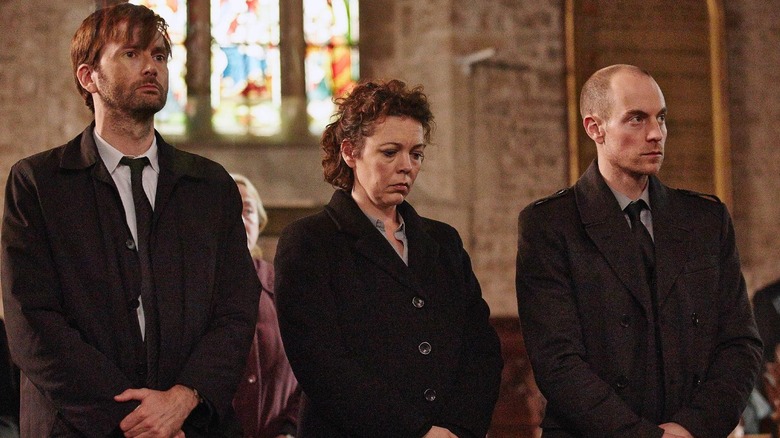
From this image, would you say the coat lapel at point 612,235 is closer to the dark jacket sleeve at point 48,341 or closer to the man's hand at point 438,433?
the man's hand at point 438,433

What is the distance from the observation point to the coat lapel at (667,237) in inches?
117

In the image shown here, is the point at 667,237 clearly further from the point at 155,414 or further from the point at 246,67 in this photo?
the point at 246,67

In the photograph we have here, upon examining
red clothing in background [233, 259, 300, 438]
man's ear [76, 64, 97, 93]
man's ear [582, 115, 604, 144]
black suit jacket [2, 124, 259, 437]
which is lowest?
red clothing in background [233, 259, 300, 438]

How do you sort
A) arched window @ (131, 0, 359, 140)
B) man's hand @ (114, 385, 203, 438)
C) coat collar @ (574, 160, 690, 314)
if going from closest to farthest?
man's hand @ (114, 385, 203, 438) < coat collar @ (574, 160, 690, 314) < arched window @ (131, 0, 359, 140)

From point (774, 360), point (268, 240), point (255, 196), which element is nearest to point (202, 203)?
point (255, 196)

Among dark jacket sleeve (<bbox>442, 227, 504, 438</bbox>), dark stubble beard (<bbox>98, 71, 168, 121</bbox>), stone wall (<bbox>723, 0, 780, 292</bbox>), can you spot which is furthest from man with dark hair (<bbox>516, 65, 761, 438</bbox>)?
stone wall (<bbox>723, 0, 780, 292</bbox>)

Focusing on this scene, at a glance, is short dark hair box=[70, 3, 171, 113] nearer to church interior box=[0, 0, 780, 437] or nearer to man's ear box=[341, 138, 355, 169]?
man's ear box=[341, 138, 355, 169]

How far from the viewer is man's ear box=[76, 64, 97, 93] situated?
2.82 metres

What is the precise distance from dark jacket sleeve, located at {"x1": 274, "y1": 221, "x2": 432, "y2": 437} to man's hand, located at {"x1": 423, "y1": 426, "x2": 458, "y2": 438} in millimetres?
13

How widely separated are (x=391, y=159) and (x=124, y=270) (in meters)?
0.77

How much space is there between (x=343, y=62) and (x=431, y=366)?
631 centimetres

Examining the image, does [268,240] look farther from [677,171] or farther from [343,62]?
[677,171]

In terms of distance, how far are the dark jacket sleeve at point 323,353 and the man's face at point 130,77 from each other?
1.74ft

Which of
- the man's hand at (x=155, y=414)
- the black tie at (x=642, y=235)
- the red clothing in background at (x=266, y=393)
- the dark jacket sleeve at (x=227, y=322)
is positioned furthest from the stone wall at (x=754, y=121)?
the man's hand at (x=155, y=414)
